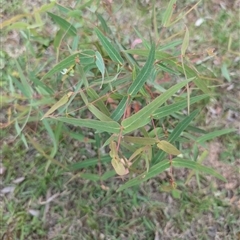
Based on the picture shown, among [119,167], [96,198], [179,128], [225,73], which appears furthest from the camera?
[225,73]

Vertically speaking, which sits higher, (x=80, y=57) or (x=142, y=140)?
(x=80, y=57)

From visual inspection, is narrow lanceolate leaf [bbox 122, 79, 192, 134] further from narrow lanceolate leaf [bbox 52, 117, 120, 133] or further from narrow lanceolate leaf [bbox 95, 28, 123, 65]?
narrow lanceolate leaf [bbox 95, 28, 123, 65]

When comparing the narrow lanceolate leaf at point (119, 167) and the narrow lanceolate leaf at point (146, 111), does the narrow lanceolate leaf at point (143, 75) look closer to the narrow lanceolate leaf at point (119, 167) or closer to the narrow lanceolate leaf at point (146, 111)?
the narrow lanceolate leaf at point (146, 111)

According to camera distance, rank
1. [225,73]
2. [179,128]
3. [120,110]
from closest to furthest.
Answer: [120,110]
[179,128]
[225,73]

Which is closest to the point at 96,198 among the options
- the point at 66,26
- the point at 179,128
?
the point at 179,128

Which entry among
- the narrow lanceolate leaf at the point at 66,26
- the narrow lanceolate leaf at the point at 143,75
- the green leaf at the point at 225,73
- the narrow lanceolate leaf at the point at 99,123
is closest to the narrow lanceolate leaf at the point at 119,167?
the narrow lanceolate leaf at the point at 99,123

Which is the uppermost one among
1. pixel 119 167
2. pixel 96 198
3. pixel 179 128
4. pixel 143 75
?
pixel 143 75

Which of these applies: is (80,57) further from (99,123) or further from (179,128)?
(179,128)

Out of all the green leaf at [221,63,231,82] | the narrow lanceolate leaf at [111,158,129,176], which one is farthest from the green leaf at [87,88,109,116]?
the green leaf at [221,63,231,82]

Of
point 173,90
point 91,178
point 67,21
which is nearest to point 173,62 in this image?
point 173,90

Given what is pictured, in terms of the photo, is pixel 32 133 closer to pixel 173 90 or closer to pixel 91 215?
pixel 91 215
